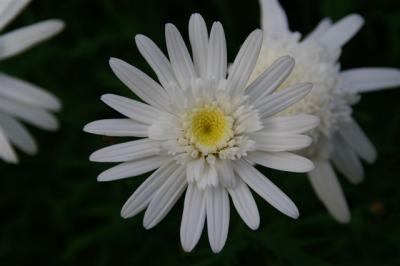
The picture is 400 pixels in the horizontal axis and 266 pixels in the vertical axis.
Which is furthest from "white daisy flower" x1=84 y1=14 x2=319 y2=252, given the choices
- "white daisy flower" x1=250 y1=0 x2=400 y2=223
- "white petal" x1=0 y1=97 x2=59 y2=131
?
"white petal" x1=0 y1=97 x2=59 y2=131

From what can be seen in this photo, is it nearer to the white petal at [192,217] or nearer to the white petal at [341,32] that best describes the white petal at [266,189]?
the white petal at [192,217]

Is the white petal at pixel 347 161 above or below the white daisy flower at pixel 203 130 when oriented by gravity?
below

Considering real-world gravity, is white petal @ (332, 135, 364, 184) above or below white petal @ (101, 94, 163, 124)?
below

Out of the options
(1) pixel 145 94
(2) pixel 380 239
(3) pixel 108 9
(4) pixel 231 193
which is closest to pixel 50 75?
(3) pixel 108 9

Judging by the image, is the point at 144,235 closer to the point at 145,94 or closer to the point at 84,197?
the point at 84,197

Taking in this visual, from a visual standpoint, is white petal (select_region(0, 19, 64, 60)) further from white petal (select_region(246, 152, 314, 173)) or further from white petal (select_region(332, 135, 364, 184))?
white petal (select_region(332, 135, 364, 184))

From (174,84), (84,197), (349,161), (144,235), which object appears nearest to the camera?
(174,84)

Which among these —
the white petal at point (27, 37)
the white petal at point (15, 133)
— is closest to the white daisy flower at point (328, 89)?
the white petal at point (27, 37)
